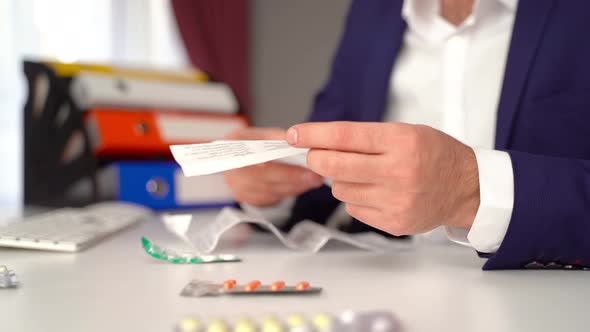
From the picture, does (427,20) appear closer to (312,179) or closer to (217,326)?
(312,179)

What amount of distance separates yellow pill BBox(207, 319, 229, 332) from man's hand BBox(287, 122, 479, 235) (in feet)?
0.78

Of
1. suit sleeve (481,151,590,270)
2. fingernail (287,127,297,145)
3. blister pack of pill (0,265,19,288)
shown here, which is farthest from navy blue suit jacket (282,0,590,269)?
blister pack of pill (0,265,19,288)

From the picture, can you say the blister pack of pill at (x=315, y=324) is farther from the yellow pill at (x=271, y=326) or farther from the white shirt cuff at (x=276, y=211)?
the white shirt cuff at (x=276, y=211)

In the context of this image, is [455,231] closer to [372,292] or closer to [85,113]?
[372,292]

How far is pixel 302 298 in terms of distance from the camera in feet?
1.71

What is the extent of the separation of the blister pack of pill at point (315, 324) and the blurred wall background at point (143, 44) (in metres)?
1.53

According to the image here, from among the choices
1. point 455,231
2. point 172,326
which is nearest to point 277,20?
point 455,231

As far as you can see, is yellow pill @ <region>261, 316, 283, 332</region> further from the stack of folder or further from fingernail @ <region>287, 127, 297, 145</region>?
the stack of folder

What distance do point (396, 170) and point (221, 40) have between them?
2.95 metres

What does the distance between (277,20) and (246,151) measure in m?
3.07

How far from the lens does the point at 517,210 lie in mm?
628

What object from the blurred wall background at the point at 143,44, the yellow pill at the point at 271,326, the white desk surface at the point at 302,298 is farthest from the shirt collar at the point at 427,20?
the blurred wall background at the point at 143,44

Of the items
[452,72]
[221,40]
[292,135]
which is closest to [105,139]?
[452,72]

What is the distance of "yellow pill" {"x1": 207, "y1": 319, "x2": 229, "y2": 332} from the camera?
1.30 feet
